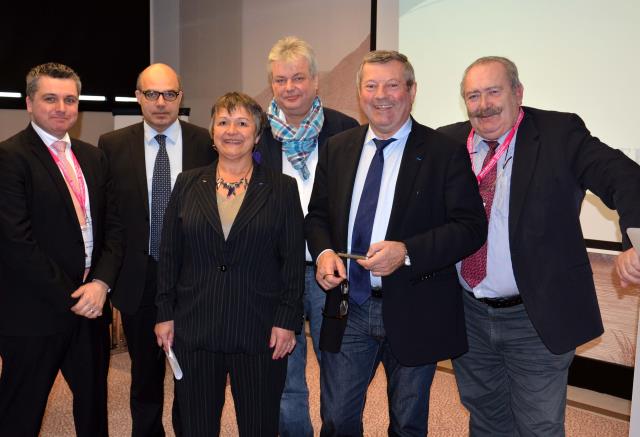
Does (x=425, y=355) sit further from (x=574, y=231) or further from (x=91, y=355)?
(x=91, y=355)

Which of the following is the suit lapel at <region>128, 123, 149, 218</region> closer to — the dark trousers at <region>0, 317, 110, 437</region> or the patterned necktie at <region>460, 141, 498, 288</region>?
the dark trousers at <region>0, 317, 110, 437</region>

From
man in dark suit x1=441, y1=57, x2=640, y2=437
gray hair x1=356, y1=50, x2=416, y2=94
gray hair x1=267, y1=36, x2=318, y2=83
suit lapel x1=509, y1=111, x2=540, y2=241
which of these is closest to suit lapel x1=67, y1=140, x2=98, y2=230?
gray hair x1=267, y1=36, x2=318, y2=83

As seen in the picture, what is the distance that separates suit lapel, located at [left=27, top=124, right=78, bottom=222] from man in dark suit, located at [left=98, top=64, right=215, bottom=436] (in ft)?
1.39

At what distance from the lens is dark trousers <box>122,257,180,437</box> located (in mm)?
2994

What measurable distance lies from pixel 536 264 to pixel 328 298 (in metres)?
0.74

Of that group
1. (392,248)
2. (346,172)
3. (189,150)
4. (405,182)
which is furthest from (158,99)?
(392,248)

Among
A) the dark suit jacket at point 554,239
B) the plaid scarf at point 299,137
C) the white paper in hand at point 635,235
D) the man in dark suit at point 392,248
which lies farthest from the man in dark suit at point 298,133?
the white paper in hand at point 635,235

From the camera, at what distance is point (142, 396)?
10.0 ft

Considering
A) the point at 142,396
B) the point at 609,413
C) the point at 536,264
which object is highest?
the point at 536,264

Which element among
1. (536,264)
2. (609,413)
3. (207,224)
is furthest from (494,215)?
(609,413)

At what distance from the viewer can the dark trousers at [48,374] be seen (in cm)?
249

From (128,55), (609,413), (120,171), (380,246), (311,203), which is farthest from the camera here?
(128,55)

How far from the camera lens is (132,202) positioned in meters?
2.93

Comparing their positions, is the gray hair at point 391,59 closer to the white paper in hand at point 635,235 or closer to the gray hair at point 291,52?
the gray hair at point 291,52
